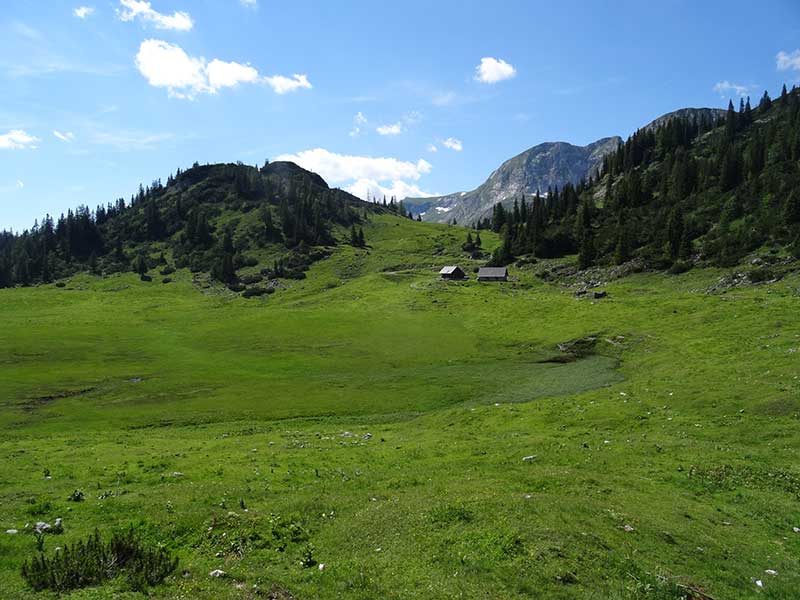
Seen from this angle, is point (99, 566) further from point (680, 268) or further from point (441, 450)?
point (680, 268)

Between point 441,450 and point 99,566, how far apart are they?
21395 millimetres

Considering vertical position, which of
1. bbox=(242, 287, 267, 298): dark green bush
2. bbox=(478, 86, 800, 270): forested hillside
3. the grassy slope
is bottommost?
the grassy slope

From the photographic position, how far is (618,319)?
84375 mm

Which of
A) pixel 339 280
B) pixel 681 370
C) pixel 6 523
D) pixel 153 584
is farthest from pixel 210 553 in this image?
pixel 339 280

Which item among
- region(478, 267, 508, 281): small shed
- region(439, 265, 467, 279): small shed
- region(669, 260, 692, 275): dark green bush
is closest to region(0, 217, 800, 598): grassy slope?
region(669, 260, 692, 275): dark green bush

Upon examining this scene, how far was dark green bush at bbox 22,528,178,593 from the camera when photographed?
14.3 metres

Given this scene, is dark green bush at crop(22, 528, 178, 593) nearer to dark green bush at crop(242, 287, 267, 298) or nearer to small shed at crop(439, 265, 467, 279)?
small shed at crop(439, 265, 467, 279)

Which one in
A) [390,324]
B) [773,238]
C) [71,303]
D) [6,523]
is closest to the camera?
[6,523]

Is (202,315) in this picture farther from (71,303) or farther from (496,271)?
(496,271)

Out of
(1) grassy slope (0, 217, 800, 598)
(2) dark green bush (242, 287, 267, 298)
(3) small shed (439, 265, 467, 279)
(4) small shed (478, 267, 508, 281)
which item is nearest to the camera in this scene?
(1) grassy slope (0, 217, 800, 598)

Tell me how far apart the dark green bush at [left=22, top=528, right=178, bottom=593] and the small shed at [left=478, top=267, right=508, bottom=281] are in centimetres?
14325

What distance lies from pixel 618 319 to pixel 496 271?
7389cm

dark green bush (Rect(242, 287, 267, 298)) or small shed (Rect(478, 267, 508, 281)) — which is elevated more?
small shed (Rect(478, 267, 508, 281))

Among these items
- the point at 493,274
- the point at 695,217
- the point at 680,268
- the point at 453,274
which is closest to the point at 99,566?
the point at 680,268
